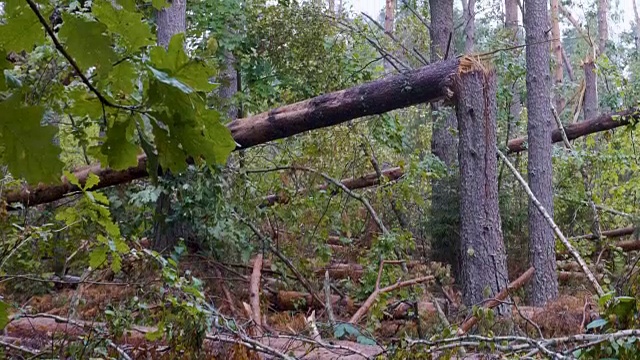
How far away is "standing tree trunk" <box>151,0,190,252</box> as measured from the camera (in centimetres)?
680

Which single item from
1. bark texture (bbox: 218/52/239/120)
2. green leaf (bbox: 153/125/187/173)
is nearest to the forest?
green leaf (bbox: 153/125/187/173)

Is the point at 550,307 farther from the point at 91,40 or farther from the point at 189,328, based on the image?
the point at 91,40

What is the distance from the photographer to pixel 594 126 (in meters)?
10.2

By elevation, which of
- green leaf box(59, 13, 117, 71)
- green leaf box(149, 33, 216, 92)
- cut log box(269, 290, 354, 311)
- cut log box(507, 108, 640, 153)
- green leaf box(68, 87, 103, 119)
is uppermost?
green leaf box(59, 13, 117, 71)

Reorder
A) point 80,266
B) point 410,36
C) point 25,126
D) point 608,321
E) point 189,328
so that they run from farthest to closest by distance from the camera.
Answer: point 410,36
point 80,266
point 189,328
point 608,321
point 25,126

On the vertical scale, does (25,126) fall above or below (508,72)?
below

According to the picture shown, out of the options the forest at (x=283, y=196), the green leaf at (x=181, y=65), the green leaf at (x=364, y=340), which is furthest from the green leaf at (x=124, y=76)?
the green leaf at (x=364, y=340)

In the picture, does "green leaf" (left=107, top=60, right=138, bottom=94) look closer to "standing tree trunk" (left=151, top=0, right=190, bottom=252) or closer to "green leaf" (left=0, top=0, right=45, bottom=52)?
"green leaf" (left=0, top=0, right=45, bottom=52)

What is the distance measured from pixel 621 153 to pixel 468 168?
555 centimetres

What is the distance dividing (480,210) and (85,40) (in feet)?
18.2

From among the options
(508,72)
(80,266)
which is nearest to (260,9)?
(508,72)

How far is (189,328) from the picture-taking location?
347 cm

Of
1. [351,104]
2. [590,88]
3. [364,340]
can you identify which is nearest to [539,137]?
[351,104]

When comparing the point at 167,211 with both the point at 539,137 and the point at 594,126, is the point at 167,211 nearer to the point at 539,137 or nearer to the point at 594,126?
the point at 539,137
